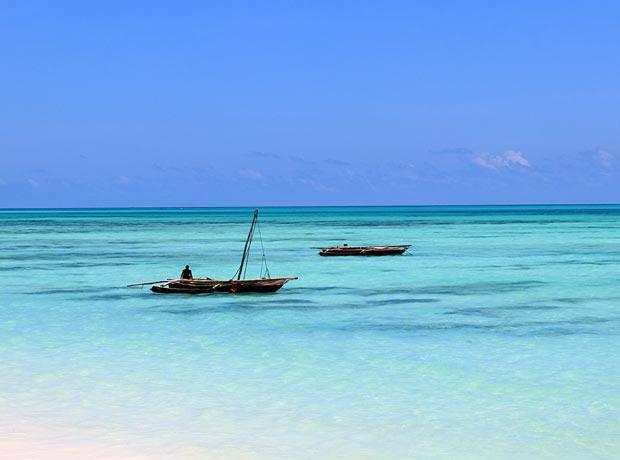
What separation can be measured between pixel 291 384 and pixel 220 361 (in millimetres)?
3205

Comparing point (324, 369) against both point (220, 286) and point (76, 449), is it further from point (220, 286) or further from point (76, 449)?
point (220, 286)

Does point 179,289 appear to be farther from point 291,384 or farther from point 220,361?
point 291,384

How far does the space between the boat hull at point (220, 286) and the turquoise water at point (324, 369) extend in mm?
709

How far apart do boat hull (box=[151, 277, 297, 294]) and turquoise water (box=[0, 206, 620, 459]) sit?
709mm

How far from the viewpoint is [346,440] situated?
14.5 m

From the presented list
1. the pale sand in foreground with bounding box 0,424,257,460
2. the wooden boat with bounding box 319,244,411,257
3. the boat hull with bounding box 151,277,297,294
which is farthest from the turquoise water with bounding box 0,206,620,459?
the wooden boat with bounding box 319,244,411,257

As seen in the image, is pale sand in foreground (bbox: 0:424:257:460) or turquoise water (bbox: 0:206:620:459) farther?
turquoise water (bbox: 0:206:620:459)

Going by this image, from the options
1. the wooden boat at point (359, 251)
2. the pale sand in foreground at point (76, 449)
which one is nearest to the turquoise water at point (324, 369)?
the pale sand in foreground at point (76, 449)

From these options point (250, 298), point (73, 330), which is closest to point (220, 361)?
point (73, 330)

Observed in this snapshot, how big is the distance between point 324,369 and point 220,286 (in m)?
14.9

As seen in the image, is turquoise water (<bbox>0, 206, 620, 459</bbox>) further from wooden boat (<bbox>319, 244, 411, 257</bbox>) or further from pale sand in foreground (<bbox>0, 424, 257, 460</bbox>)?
wooden boat (<bbox>319, 244, 411, 257</bbox>)

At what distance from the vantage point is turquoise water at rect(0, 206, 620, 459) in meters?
14.7

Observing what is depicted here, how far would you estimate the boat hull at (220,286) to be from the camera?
34.6 m

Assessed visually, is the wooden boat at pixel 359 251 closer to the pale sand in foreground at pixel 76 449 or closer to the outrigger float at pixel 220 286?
the outrigger float at pixel 220 286
